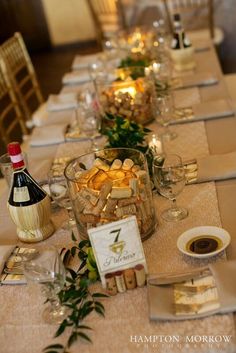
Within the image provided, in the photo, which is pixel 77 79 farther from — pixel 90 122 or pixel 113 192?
pixel 113 192

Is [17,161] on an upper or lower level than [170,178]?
upper

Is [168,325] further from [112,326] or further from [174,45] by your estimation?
[174,45]

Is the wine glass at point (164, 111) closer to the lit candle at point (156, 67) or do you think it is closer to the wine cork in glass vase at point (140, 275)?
the lit candle at point (156, 67)

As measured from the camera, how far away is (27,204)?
4.25 feet

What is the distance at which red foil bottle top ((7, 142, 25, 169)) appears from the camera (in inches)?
48.7

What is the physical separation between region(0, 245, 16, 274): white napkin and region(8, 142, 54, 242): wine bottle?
0.07m

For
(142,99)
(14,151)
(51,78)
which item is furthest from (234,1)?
(14,151)

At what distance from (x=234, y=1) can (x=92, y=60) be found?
2.24 m

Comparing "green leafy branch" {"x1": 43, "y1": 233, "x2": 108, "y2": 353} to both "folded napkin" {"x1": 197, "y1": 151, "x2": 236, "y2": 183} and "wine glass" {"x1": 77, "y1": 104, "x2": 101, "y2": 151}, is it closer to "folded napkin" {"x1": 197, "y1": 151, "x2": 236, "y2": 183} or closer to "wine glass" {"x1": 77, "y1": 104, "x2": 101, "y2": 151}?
"folded napkin" {"x1": 197, "y1": 151, "x2": 236, "y2": 183}

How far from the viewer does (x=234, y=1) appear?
4.71 meters

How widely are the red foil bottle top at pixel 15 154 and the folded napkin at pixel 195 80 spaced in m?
1.27

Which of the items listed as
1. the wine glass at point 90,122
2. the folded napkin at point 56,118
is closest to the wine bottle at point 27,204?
the wine glass at point 90,122

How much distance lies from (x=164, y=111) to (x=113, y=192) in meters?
0.75

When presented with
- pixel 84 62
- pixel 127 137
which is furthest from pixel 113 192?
pixel 84 62
